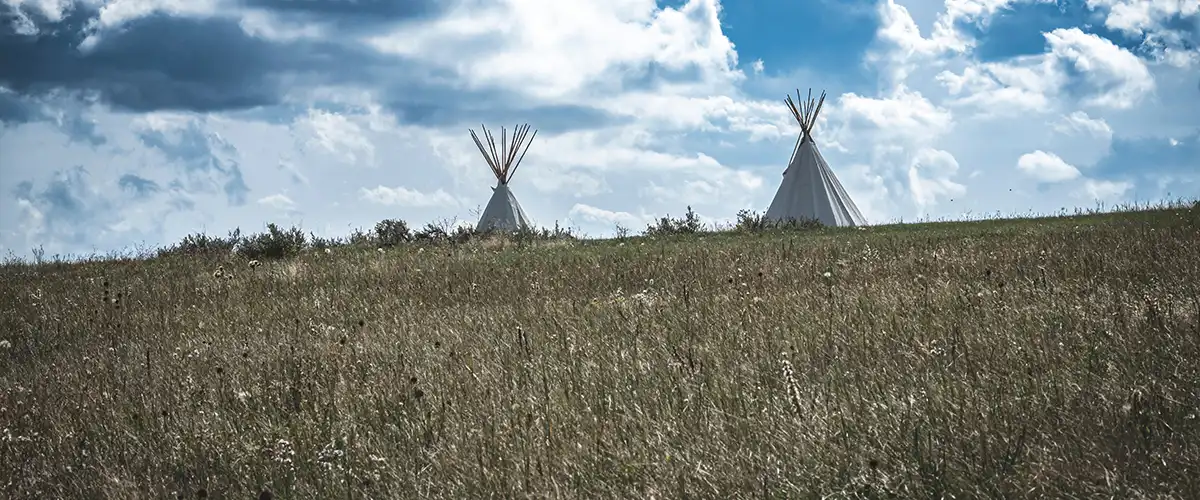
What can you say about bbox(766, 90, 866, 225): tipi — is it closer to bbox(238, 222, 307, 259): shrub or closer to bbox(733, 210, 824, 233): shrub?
bbox(733, 210, 824, 233): shrub

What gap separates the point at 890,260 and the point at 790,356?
614 cm

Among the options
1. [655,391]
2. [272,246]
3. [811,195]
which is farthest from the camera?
[811,195]

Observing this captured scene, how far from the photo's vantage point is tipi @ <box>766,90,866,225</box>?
80.1 ft

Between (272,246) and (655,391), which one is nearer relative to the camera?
(655,391)

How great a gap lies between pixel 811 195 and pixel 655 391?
68.1 feet

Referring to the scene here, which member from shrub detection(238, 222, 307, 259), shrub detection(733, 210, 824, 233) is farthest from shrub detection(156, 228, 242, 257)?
shrub detection(733, 210, 824, 233)

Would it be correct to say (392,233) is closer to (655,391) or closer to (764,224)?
(764,224)

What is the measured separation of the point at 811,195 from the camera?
2477cm

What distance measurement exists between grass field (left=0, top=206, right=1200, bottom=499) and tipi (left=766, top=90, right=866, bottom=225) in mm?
14174

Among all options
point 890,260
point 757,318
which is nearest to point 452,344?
point 757,318

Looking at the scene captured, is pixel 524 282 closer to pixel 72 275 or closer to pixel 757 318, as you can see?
pixel 757 318

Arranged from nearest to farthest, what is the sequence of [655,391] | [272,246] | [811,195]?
[655,391] → [272,246] → [811,195]

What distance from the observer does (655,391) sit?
4840 mm

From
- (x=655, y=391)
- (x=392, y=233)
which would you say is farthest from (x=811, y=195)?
(x=655, y=391)
